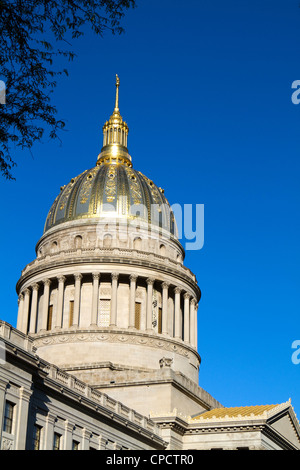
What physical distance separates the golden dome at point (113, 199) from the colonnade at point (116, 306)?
7376mm

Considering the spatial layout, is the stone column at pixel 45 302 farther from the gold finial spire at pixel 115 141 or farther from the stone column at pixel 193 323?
the gold finial spire at pixel 115 141

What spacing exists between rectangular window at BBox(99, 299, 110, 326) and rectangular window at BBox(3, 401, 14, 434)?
3567cm

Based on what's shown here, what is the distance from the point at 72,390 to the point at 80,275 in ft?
97.8

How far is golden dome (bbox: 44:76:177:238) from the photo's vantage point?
271 ft

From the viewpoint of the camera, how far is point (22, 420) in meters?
41.0

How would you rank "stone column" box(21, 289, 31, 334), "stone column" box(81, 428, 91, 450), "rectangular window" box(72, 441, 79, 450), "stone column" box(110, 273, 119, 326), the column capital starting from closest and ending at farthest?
"rectangular window" box(72, 441, 79, 450) < "stone column" box(81, 428, 91, 450) < "stone column" box(110, 273, 119, 326) < the column capital < "stone column" box(21, 289, 31, 334)

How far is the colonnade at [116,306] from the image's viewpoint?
76125mm

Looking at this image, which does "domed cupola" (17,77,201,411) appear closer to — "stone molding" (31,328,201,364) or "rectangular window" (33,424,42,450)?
"stone molding" (31,328,201,364)

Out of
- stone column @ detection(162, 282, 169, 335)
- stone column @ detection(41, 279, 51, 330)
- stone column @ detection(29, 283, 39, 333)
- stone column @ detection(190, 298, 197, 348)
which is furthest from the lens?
stone column @ detection(190, 298, 197, 348)

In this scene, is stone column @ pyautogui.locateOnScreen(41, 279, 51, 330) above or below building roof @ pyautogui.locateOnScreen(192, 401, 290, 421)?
above

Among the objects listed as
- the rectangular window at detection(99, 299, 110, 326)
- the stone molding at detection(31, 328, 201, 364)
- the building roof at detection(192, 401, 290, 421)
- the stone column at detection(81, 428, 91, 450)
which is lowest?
the stone column at detection(81, 428, 91, 450)

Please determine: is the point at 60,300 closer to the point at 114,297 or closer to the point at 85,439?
the point at 114,297

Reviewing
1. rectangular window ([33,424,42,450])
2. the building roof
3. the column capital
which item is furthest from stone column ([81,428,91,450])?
the column capital
